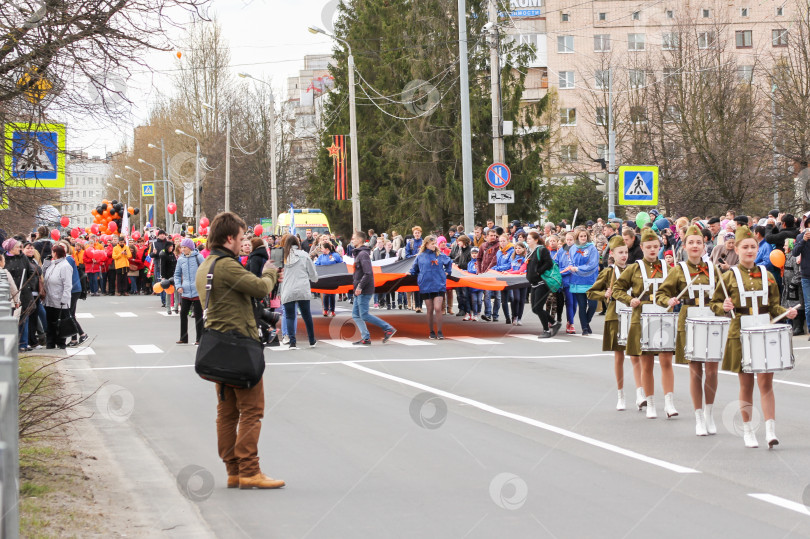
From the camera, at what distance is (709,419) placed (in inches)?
412

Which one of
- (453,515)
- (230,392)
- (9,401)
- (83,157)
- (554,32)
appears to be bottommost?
(453,515)

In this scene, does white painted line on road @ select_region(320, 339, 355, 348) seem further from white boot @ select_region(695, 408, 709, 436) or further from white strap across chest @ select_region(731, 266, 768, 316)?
white strap across chest @ select_region(731, 266, 768, 316)

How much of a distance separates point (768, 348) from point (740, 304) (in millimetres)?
465

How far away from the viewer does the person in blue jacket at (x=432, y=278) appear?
20.6 meters

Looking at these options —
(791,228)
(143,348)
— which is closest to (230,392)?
(143,348)

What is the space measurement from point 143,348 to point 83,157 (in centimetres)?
1064

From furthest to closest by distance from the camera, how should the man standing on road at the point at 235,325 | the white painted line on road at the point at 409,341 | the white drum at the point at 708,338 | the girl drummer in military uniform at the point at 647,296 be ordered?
the white painted line on road at the point at 409,341, the girl drummer in military uniform at the point at 647,296, the white drum at the point at 708,338, the man standing on road at the point at 235,325

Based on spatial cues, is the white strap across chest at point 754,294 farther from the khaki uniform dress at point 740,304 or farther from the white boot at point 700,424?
the white boot at point 700,424

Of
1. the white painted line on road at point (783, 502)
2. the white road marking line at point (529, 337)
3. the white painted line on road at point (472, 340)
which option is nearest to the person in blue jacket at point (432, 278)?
the white painted line on road at point (472, 340)

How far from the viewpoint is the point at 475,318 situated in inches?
992

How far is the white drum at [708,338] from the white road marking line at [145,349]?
37.9 feet

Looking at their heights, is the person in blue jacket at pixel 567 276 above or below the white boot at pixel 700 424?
above

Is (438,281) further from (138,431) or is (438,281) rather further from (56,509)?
(56,509)

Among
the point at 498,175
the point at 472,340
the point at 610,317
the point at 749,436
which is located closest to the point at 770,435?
the point at 749,436
